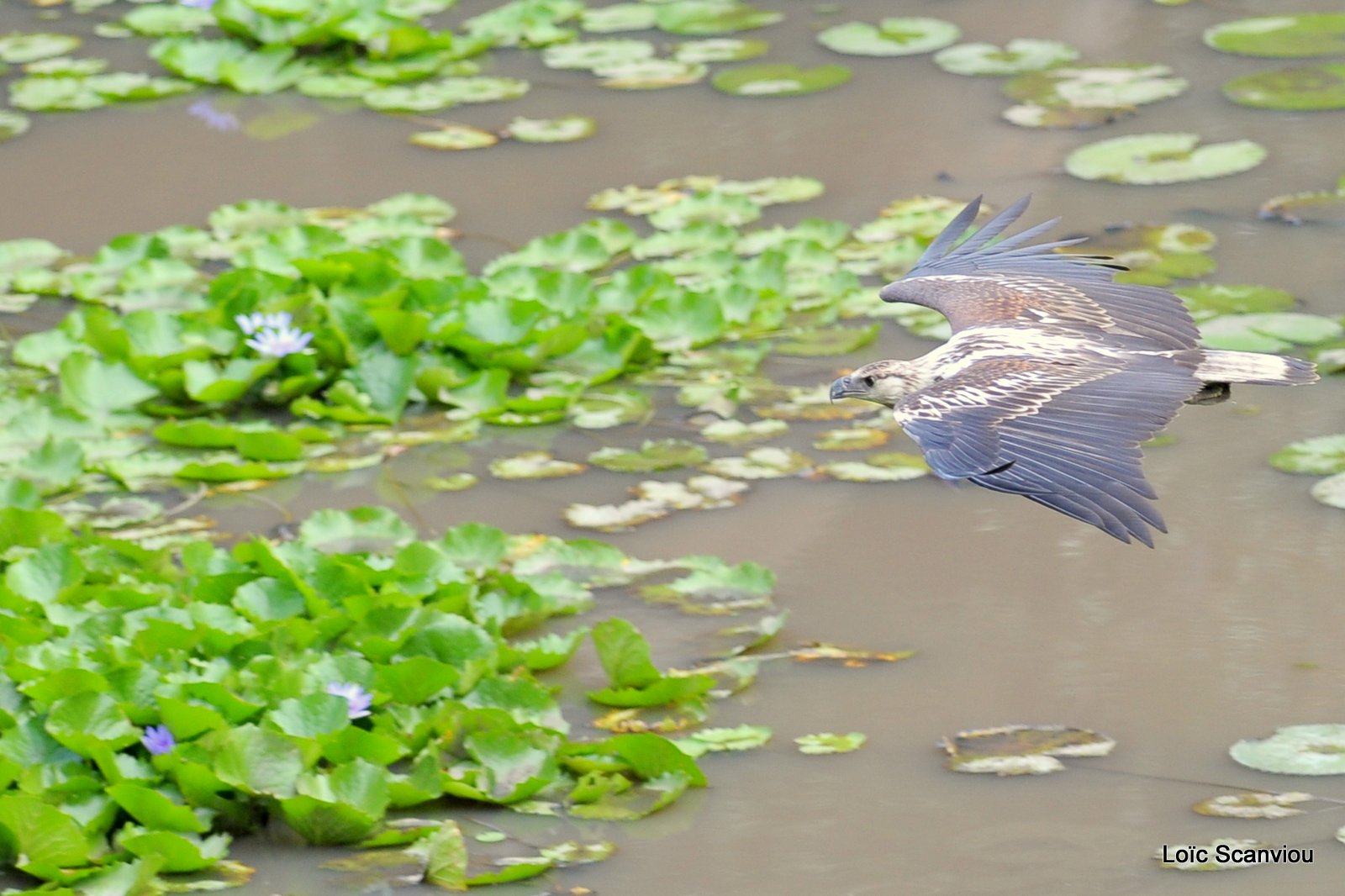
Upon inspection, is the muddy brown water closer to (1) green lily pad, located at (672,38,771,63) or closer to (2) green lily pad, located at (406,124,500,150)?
(2) green lily pad, located at (406,124,500,150)

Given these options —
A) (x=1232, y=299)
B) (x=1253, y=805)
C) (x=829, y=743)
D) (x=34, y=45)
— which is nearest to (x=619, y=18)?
(x=34, y=45)

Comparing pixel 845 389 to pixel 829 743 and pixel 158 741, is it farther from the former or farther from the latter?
pixel 158 741

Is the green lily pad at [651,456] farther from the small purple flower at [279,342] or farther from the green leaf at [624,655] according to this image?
the green leaf at [624,655]

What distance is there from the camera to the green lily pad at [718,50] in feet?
24.7

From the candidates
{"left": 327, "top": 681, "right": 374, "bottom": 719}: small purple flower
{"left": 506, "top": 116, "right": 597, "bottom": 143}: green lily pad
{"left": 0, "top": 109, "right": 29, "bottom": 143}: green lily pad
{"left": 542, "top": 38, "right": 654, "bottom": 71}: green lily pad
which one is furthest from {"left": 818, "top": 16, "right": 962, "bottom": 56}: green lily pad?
{"left": 327, "top": 681, "right": 374, "bottom": 719}: small purple flower

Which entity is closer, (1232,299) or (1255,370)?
(1255,370)

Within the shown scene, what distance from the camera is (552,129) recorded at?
22.7 ft

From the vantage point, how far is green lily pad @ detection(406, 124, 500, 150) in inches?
271

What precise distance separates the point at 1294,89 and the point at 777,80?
1.89m

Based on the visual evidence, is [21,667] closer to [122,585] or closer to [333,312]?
Answer: [122,585]

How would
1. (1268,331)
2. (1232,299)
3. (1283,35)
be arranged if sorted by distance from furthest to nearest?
(1283,35), (1232,299), (1268,331)

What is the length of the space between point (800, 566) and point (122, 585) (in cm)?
151

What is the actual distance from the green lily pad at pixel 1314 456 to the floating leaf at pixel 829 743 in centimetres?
152

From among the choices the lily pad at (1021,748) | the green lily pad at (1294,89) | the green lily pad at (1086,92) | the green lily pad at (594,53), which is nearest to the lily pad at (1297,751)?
the lily pad at (1021,748)
